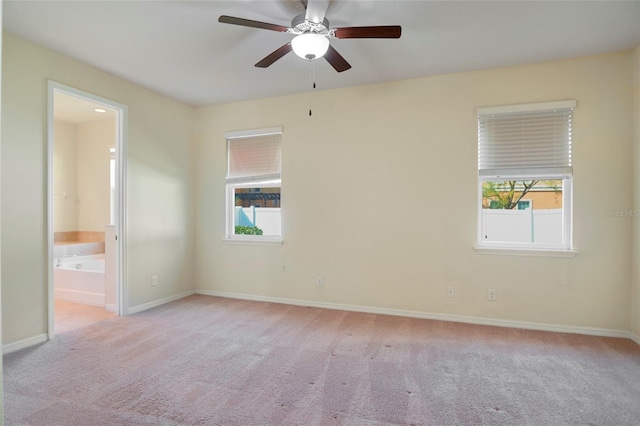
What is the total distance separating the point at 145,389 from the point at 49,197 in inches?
83.1

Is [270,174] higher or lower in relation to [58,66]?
lower

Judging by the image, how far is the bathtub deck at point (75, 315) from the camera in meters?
3.67

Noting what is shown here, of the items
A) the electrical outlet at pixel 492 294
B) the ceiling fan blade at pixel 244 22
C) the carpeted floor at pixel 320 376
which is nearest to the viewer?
the carpeted floor at pixel 320 376

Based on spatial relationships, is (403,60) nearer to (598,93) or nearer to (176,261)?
(598,93)

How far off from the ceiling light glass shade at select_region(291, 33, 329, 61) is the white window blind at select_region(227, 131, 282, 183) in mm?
2073

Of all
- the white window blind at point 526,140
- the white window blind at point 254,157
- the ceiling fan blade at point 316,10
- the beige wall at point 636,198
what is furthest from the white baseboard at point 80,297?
the beige wall at point 636,198

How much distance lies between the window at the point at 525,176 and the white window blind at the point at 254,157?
2.45 m

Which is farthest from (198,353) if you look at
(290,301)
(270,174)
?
(270,174)

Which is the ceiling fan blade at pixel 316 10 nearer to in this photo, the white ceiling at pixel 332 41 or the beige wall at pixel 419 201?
the white ceiling at pixel 332 41

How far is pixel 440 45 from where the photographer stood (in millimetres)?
3172

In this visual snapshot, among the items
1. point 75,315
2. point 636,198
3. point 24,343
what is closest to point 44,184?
point 24,343

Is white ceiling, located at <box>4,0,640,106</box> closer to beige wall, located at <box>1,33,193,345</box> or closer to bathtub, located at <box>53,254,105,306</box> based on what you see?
beige wall, located at <box>1,33,193,345</box>

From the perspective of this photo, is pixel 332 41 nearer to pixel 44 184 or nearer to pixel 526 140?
pixel 526 140

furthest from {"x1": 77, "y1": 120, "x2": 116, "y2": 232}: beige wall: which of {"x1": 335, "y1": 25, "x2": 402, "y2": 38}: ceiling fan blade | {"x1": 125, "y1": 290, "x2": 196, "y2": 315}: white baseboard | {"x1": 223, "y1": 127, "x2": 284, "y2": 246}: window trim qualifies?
{"x1": 335, "y1": 25, "x2": 402, "y2": 38}: ceiling fan blade
